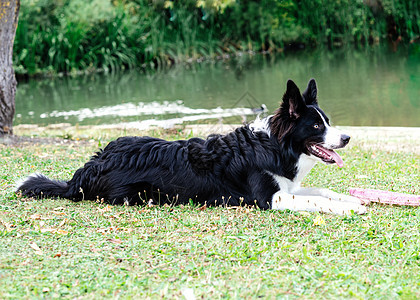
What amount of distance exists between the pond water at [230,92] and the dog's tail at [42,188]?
786cm

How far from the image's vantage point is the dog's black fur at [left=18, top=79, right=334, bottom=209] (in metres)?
5.80

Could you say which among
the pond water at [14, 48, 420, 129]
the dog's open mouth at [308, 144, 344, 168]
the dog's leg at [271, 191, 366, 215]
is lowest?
the pond water at [14, 48, 420, 129]

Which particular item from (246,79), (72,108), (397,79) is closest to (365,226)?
(72,108)

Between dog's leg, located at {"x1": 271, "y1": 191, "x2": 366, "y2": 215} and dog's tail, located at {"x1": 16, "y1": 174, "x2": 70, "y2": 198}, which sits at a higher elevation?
dog's tail, located at {"x1": 16, "y1": 174, "x2": 70, "y2": 198}

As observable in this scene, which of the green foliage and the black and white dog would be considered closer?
the black and white dog

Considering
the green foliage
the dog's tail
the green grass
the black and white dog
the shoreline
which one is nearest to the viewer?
the green grass

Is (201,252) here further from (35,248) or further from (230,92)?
(230,92)

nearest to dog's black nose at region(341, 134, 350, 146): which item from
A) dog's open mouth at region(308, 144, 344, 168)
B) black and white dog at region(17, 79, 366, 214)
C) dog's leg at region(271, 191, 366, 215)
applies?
black and white dog at region(17, 79, 366, 214)

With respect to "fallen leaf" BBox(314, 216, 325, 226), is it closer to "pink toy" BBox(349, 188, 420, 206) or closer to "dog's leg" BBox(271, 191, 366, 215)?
"dog's leg" BBox(271, 191, 366, 215)

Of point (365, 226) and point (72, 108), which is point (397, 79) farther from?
point (365, 226)

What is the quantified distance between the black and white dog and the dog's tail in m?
0.14

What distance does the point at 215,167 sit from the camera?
5.90 m

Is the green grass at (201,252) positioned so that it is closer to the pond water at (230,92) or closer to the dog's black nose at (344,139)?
the dog's black nose at (344,139)

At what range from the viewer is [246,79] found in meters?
23.0
